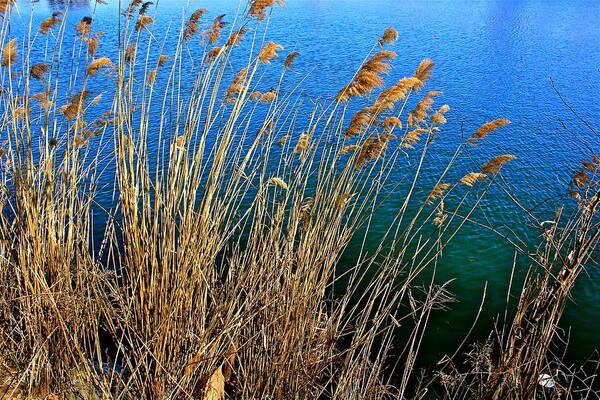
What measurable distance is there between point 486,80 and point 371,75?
13.3 meters

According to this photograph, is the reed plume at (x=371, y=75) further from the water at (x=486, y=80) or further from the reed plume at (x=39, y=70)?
the reed plume at (x=39, y=70)

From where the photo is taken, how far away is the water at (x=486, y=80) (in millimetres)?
7617

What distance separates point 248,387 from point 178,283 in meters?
0.99

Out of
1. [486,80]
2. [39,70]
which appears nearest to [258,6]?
[39,70]

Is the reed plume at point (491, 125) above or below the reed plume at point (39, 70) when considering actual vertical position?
below

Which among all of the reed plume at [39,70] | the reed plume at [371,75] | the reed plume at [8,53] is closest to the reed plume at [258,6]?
the reed plume at [371,75]

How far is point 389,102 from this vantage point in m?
3.49

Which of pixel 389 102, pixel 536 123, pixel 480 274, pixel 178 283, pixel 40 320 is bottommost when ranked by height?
pixel 480 274

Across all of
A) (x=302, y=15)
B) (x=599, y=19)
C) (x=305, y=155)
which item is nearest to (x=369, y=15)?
(x=302, y=15)

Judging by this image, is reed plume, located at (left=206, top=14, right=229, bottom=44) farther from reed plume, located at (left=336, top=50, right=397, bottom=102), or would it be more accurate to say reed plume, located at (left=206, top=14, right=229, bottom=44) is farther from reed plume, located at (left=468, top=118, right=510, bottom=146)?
reed plume, located at (left=468, top=118, right=510, bottom=146)

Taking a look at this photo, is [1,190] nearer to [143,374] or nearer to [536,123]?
[143,374]

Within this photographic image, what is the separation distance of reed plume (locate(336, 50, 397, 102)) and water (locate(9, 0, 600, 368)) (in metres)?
1.09

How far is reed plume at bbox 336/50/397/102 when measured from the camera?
122 inches

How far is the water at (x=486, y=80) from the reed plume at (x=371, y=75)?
1.09 m
